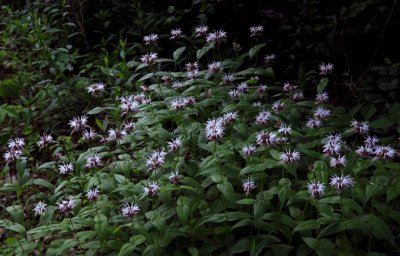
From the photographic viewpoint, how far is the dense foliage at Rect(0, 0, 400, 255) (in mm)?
3354

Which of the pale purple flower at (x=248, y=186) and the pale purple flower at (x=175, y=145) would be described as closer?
the pale purple flower at (x=248, y=186)

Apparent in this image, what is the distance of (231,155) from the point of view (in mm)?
3762

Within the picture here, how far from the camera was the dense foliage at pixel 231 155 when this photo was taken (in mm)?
3354

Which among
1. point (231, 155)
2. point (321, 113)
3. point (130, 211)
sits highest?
point (321, 113)

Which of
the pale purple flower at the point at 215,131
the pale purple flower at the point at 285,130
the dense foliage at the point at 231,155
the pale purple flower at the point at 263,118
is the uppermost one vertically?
the pale purple flower at the point at 215,131

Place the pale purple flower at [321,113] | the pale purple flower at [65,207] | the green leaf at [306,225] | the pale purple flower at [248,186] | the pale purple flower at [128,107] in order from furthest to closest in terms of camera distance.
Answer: the pale purple flower at [128,107] < the pale purple flower at [321,113] < the pale purple flower at [65,207] < the pale purple flower at [248,186] < the green leaf at [306,225]

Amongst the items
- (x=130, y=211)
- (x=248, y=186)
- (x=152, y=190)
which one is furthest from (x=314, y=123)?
(x=130, y=211)

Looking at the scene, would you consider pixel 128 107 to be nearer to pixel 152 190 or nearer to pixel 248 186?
pixel 152 190

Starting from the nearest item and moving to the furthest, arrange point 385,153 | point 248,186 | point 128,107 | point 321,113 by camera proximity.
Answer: point 385,153 → point 248,186 → point 321,113 → point 128,107

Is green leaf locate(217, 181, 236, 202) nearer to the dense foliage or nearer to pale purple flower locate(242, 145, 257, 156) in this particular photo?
the dense foliage

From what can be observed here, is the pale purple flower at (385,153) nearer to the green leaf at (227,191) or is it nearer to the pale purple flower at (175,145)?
the green leaf at (227,191)

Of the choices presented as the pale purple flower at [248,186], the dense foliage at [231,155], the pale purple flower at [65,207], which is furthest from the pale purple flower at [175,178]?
the pale purple flower at [65,207]

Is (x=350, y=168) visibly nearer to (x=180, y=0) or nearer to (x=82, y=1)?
(x=180, y=0)

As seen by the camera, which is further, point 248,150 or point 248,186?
point 248,150
